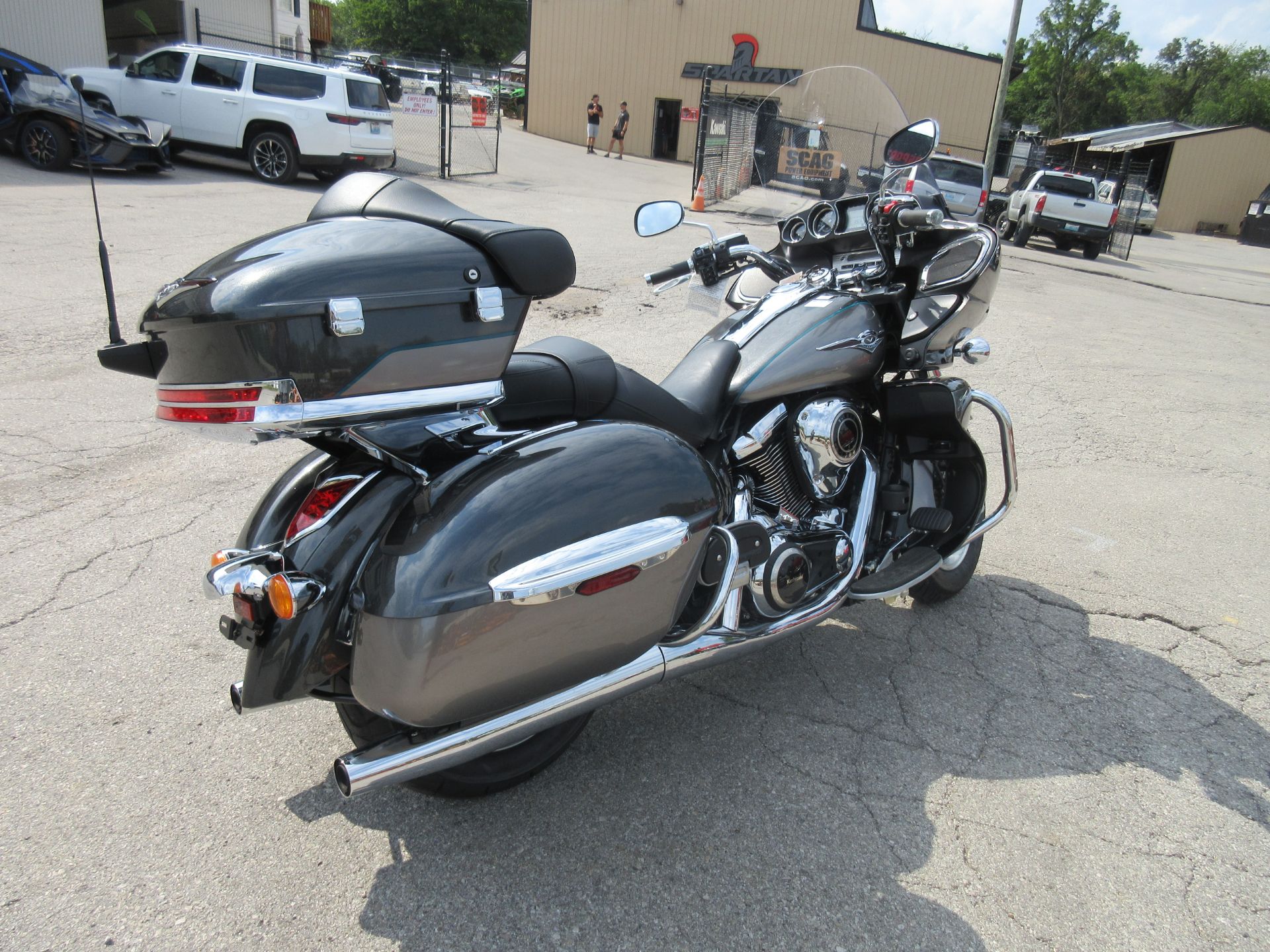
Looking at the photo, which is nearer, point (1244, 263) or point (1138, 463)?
point (1138, 463)

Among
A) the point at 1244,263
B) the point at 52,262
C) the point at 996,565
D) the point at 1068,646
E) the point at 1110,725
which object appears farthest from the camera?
the point at 1244,263

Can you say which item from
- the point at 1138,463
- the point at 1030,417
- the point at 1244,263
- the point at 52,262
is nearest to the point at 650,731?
the point at 1138,463

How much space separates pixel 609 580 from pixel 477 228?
0.81 metres

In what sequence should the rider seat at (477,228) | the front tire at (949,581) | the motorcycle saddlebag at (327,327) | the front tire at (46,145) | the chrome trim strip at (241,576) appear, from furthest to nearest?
the front tire at (46,145)
the front tire at (949,581)
the rider seat at (477,228)
the chrome trim strip at (241,576)
the motorcycle saddlebag at (327,327)

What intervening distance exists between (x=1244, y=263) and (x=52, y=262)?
945 inches

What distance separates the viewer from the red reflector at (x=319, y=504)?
77.6 inches

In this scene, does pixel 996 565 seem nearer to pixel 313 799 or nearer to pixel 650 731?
pixel 650 731

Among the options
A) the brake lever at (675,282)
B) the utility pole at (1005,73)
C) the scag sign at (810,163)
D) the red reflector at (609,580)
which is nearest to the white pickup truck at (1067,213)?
the utility pole at (1005,73)

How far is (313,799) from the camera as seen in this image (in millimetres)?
2305

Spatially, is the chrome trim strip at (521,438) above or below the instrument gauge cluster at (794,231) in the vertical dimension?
below

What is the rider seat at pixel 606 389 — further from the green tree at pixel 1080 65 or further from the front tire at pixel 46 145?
the green tree at pixel 1080 65

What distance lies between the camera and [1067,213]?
17234 mm

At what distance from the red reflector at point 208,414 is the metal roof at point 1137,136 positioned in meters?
33.2

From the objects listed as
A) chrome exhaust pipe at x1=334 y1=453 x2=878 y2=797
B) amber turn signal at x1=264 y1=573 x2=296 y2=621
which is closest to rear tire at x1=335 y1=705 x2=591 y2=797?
chrome exhaust pipe at x1=334 y1=453 x2=878 y2=797
